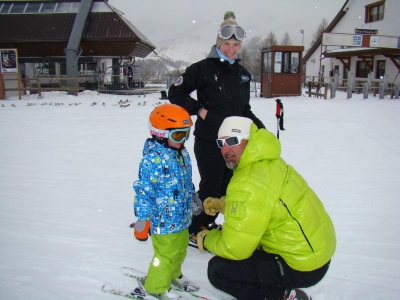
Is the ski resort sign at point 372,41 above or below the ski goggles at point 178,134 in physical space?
above

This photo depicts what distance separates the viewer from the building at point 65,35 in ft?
79.4

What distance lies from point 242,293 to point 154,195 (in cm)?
102

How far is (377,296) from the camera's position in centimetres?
293

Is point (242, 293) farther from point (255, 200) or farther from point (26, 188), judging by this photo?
point (26, 188)

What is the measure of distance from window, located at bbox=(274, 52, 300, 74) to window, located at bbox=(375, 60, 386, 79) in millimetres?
9874

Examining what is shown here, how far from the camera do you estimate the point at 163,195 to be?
111 inches

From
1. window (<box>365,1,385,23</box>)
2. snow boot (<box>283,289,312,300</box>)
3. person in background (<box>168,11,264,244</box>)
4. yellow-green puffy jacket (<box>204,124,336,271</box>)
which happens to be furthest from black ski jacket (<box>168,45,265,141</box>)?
window (<box>365,1,385,23</box>)

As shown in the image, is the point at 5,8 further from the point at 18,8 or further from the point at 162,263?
the point at 162,263

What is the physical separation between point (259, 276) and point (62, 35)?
2606 cm

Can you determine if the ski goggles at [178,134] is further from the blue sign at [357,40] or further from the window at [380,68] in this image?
the window at [380,68]

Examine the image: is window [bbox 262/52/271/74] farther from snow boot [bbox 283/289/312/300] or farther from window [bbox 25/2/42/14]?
snow boot [bbox 283/289/312/300]

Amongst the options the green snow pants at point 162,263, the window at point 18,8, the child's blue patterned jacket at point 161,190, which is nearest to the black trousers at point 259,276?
the green snow pants at point 162,263

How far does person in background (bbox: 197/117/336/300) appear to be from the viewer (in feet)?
7.55

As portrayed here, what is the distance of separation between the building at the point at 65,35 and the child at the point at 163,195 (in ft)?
74.7
